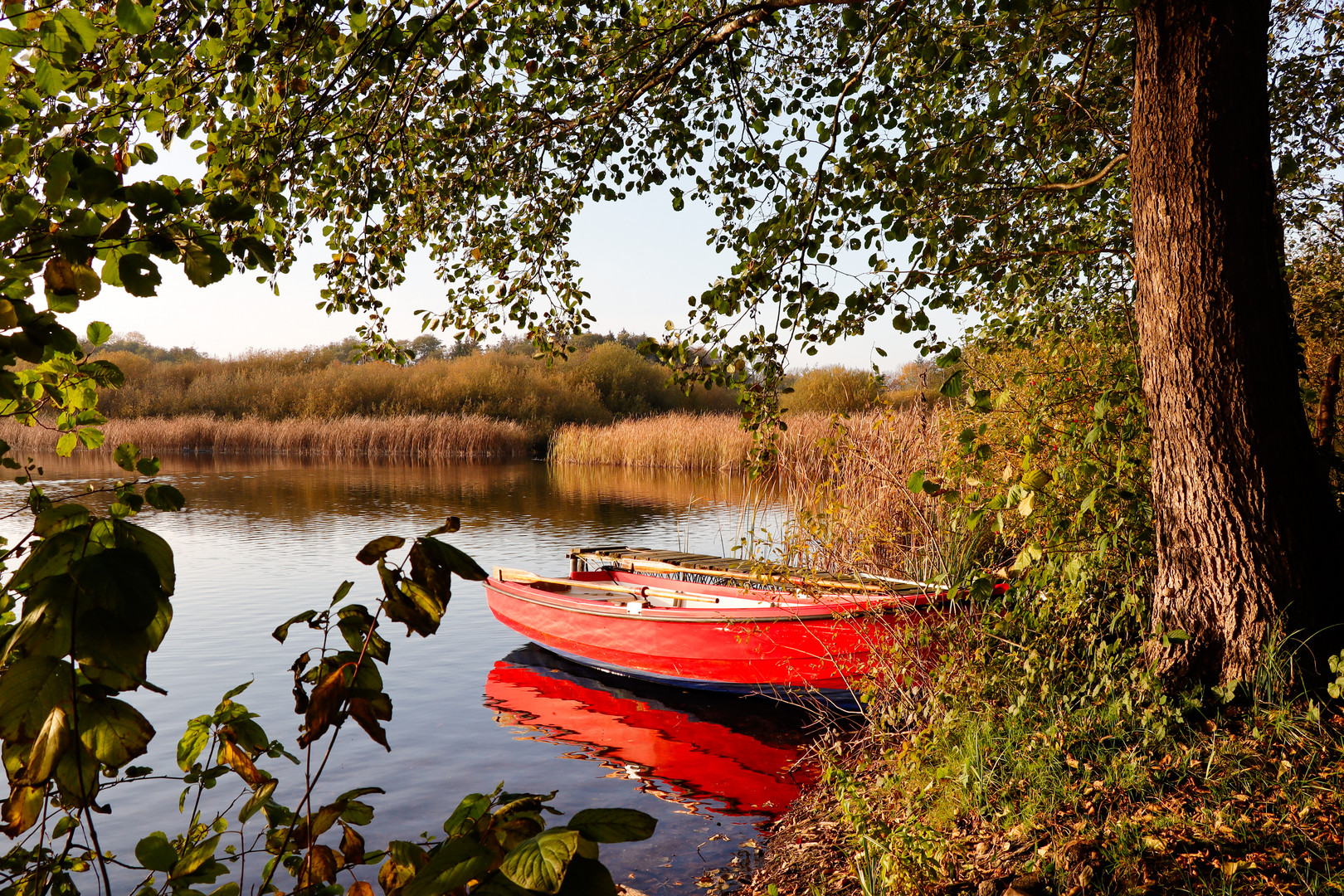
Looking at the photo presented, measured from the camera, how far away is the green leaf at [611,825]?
1080 millimetres

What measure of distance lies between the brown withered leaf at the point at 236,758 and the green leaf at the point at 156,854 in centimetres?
16

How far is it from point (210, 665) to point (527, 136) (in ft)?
22.3

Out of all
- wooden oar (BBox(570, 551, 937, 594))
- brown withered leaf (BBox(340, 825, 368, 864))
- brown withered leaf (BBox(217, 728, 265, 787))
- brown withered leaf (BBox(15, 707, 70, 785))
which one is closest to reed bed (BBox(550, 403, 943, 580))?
wooden oar (BBox(570, 551, 937, 594))

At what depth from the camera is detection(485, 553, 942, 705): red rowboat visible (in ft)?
20.5

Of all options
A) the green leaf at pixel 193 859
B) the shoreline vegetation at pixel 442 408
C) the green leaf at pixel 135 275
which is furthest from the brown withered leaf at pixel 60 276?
the shoreline vegetation at pixel 442 408

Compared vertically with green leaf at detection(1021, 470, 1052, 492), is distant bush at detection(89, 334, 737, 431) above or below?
above

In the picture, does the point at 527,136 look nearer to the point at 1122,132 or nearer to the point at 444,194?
the point at 444,194

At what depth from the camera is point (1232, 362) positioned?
370 cm

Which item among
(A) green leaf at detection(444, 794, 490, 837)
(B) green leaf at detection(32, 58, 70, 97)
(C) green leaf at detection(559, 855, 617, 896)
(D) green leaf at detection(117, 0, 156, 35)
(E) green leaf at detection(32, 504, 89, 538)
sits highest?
(D) green leaf at detection(117, 0, 156, 35)

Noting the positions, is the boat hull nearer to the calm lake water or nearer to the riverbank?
the calm lake water

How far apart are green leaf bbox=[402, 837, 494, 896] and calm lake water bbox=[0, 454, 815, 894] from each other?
1900 mm

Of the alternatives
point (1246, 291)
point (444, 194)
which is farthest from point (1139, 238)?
point (444, 194)

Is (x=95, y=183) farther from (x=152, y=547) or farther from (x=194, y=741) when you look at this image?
(x=194, y=741)

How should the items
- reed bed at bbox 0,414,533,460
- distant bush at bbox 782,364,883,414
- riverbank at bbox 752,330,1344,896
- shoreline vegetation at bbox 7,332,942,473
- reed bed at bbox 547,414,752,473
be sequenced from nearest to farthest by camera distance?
riverbank at bbox 752,330,1344,896, reed bed at bbox 547,414,752,473, shoreline vegetation at bbox 7,332,942,473, distant bush at bbox 782,364,883,414, reed bed at bbox 0,414,533,460
